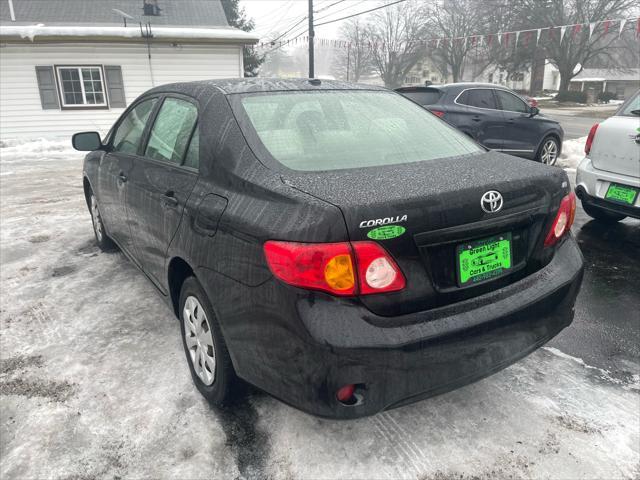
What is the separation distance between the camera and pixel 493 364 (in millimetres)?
2111

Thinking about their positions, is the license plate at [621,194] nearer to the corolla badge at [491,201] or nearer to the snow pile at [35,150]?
the corolla badge at [491,201]

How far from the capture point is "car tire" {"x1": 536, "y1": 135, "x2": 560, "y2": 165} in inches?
371

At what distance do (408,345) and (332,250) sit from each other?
0.46 metres

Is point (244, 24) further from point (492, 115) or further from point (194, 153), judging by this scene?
point (194, 153)

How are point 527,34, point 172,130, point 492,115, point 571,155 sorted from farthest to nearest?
point 527,34, point 571,155, point 492,115, point 172,130

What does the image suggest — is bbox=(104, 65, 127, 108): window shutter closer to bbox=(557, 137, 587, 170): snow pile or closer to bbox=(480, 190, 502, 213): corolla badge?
bbox=(557, 137, 587, 170): snow pile

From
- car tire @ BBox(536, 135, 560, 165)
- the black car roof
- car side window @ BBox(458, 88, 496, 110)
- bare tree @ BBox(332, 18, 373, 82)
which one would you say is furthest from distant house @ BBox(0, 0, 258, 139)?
bare tree @ BBox(332, 18, 373, 82)

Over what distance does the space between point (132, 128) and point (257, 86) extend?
1.36 metres

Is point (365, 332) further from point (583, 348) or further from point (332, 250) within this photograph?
point (583, 348)

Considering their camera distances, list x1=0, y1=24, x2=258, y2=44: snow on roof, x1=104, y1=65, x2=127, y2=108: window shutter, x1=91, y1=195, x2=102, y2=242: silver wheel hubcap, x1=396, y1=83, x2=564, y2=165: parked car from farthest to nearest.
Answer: x1=104, y1=65, x2=127, y2=108: window shutter < x1=0, y1=24, x2=258, y2=44: snow on roof < x1=396, y1=83, x2=564, y2=165: parked car < x1=91, y1=195, x2=102, y2=242: silver wheel hubcap

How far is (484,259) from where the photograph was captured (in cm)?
207

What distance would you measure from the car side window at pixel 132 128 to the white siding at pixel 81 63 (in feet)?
39.9

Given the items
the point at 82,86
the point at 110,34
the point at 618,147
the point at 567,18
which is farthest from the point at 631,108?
the point at 567,18

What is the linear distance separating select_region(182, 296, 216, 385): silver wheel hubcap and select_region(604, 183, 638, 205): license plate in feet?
13.8
